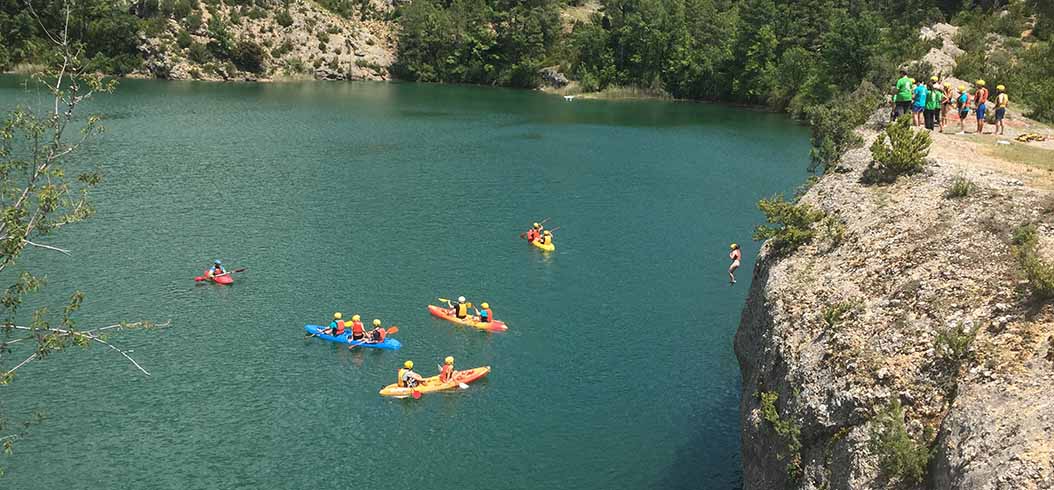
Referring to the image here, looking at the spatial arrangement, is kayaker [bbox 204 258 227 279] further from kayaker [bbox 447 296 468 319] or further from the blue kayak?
kayaker [bbox 447 296 468 319]

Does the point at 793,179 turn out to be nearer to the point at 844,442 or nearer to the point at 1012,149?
the point at 1012,149

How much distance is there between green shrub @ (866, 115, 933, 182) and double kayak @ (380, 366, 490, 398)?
19.2 meters

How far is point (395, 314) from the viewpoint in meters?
45.6

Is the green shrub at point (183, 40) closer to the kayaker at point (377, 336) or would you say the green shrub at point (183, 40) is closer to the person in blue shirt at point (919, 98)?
the kayaker at point (377, 336)

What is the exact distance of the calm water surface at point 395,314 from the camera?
3219cm

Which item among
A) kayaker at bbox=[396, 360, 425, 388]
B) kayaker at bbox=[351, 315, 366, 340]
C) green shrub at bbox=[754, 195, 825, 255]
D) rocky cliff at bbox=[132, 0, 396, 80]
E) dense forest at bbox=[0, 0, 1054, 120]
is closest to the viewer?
green shrub at bbox=[754, 195, 825, 255]

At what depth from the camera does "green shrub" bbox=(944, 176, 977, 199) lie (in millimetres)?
25047

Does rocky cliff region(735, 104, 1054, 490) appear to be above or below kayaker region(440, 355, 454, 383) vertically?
above

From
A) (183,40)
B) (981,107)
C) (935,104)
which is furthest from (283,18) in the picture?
(981,107)

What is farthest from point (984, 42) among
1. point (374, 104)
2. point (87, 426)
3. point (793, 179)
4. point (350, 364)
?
point (374, 104)

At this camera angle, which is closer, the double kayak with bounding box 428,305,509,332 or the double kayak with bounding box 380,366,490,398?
the double kayak with bounding box 380,366,490,398

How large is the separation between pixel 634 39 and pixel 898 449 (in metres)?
142

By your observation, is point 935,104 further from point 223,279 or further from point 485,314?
point 223,279

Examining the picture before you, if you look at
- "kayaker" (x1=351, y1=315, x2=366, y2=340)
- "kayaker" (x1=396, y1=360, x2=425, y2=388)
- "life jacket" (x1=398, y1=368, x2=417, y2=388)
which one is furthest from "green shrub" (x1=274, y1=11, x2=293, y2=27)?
"life jacket" (x1=398, y1=368, x2=417, y2=388)
